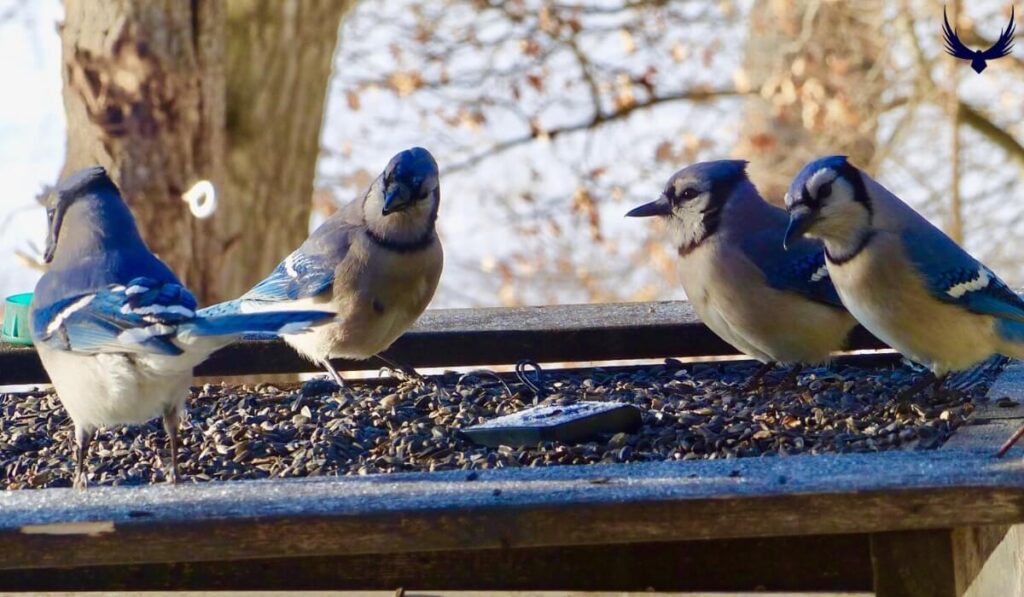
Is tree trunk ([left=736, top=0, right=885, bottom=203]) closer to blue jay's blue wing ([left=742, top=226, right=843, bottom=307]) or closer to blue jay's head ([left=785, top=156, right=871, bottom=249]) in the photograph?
blue jay's blue wing ([left=742, top=226, right=843, bottom=307])

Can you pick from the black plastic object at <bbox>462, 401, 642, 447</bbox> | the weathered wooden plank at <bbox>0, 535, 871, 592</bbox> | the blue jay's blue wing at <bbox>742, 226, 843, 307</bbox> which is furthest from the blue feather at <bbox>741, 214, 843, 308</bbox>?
the weathered wooden plank at <bbox>0, 535, 871, 592</bbox>

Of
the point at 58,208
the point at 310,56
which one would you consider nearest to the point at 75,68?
the point at 310,56

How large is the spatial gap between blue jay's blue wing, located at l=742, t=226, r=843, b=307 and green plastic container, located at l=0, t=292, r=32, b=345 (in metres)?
2.06

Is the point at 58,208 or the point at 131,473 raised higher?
the point at 58,208

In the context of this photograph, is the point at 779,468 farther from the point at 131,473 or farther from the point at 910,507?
the point at 131,473

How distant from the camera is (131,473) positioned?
3.38 m

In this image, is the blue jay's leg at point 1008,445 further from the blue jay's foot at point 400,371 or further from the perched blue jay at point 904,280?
the blue jay's foot at point 400,371

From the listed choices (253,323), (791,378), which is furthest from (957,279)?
(253,323)

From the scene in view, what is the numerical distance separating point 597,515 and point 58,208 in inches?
70.9

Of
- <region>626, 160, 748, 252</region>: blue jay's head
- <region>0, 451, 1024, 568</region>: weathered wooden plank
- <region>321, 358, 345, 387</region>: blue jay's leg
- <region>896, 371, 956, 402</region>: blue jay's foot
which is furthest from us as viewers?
<region>626, 160, 748, 252</region>: blue jay's head

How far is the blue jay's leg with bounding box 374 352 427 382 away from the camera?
4.14 metres

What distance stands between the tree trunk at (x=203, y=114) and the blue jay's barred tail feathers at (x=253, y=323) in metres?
2.91

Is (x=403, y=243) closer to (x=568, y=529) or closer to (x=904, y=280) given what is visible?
(x=904, y=280)

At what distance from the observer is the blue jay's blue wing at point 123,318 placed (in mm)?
2979
